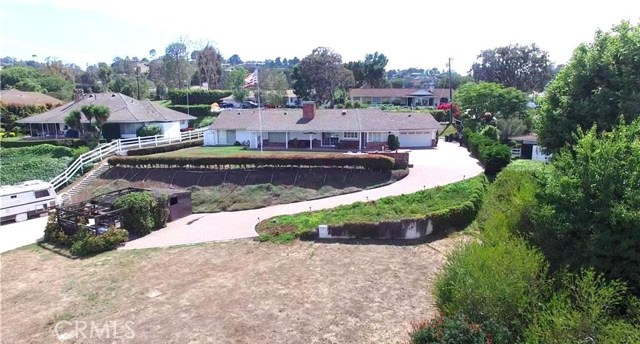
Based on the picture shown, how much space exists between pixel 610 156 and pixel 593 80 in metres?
10.3

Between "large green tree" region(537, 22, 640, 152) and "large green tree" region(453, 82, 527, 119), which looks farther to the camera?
"large green tree" region(453, 82, 527, 119)

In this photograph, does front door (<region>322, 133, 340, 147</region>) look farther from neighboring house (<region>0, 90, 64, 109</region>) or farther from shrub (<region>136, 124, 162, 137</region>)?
neighboring house (<region>0, 90, 64, 109</region>)

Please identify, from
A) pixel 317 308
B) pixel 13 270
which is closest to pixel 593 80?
pixel 317 308

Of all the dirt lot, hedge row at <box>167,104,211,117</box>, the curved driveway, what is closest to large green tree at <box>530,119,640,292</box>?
the dirt lot

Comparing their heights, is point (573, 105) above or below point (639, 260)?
above

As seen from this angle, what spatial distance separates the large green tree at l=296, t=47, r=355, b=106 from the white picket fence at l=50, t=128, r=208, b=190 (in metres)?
34.8

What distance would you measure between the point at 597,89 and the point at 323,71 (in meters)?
61.5

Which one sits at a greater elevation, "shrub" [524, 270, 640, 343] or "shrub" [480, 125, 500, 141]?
"shrub" [480, 125, 500, 141]

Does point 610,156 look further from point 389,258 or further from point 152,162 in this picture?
point 152,162

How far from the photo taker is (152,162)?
3127 cm

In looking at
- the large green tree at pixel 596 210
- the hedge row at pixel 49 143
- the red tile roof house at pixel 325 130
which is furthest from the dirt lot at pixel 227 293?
the hedge row at pixel 49 143

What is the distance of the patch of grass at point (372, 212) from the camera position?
1886 cm

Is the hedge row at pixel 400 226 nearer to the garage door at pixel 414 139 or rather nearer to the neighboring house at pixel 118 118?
the garage door at pixel 414 139

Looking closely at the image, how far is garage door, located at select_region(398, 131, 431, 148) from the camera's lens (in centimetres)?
4097
